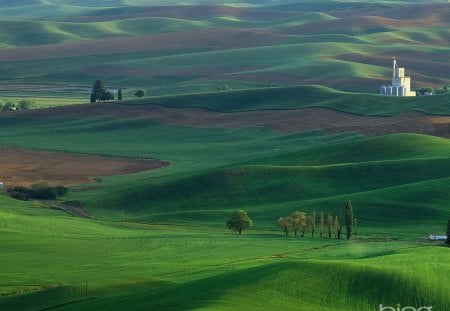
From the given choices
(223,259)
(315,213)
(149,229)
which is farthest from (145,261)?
(315,213)

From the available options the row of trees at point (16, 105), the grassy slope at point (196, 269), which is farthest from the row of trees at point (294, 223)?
the row of trees at point (16, 105)

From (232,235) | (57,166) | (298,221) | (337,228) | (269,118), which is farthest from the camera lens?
(269,118)

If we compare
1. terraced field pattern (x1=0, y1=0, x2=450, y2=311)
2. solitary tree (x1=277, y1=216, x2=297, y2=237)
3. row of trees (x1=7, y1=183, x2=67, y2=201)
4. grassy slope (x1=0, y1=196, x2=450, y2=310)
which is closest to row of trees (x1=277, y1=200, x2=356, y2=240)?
solitary tree (x1=277, y1=216, x2=297, y2=237)

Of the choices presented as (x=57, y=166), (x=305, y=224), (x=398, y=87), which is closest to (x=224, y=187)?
(x=305, y=224)

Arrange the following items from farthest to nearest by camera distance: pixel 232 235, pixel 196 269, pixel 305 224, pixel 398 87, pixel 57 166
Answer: pixel 398 87, pixel 57 166, pixel 305 224, pixel 232 235, pixel 196 269

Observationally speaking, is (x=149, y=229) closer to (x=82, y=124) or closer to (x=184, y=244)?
(x=184, y=244)

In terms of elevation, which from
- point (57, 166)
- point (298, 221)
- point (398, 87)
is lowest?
point (57, 166)

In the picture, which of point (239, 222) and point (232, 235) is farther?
point (239, 222)

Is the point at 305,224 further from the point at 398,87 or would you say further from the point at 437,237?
the point at 398,87

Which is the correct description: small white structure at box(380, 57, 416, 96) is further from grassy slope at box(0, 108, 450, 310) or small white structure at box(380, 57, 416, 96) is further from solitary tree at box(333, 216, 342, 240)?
solitary tree at box(333, 216, 342, 240)
